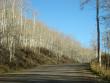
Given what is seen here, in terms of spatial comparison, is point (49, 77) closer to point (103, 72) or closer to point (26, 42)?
point (103, 72)

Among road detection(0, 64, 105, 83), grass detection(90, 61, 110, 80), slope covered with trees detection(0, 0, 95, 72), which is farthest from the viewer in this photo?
slope covered with trees detection(0, 0, 95, 72)

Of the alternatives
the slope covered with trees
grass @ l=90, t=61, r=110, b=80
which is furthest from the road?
the slope covered with trees

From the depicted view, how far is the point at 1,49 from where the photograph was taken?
5416cm

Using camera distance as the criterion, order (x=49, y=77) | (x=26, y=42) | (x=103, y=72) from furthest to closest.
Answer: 1. (x=26, y=42)
2. (x=103, y=72)
3. (x=49, y=77)

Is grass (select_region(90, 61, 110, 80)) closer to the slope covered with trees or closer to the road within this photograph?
the road

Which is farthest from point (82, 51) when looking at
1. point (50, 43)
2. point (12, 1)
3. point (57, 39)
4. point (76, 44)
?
point (12, 1)

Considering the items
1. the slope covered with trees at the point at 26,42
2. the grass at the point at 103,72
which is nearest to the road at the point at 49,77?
the grass at the point at 103,72

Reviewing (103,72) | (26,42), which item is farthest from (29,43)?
(103,72)

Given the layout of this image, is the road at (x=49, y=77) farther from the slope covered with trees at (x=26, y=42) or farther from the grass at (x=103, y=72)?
the slope covered with trees at (x=26, y=42)

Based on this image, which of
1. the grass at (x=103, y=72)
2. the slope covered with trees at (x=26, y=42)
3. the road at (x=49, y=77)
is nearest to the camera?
the road at (x=49, y=77)

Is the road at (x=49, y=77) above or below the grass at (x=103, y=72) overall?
below

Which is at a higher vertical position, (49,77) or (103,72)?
(103,72)

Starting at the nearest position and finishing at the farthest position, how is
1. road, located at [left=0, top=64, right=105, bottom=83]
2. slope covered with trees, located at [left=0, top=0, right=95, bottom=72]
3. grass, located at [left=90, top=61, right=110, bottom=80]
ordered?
road, located at [left=0, top=64, right=105, bottom=83] < grass, located at [left=90, top=61, right=110, bottom=80] < slope covered with trees, located at [left=0, top=0, right=95, bottom=72]

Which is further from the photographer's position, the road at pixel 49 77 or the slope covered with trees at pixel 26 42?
the slope covered with trees at pixel 26 42
